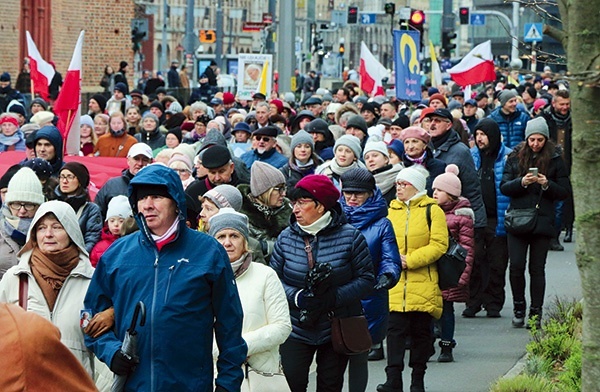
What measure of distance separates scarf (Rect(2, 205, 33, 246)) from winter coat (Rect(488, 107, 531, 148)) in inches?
376

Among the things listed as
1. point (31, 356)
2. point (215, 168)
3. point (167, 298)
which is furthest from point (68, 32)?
point (31, 356)

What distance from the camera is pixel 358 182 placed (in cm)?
926

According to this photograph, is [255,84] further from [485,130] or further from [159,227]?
[159,227]

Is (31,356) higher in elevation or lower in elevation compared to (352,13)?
lower

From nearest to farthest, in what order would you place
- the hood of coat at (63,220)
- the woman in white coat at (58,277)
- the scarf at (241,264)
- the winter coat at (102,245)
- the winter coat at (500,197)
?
the woman in white coat at (58,277) < the hood of coat at (63,220) < the scarf at (241,264) < the winter coat at (102,245) < the winter coat at (500,197)

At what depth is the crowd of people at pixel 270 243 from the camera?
5.97m

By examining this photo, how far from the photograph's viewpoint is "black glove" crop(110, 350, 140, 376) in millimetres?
5812

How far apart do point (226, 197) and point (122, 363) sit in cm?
325

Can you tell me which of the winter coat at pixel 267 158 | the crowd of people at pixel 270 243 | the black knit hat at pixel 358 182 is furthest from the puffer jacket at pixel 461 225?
the winter coat at pixel 267 158

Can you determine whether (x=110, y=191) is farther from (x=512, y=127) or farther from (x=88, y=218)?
(x=512, y=127)

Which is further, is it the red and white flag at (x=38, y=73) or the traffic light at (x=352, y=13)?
the traffic light at (x=352, y=13)

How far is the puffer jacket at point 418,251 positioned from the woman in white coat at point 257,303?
270 centimetres

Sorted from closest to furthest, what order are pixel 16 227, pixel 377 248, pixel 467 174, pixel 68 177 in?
1. pixel 16 227
2. pixel 377 248
3. pixel 68 177
4. pixel 467 174

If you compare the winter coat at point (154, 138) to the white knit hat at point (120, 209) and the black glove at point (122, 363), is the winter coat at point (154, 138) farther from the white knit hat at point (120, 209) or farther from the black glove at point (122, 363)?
the black glove at point (122, 363)
